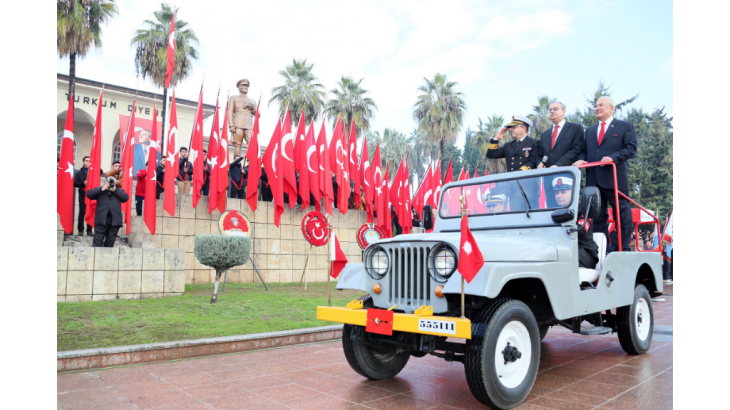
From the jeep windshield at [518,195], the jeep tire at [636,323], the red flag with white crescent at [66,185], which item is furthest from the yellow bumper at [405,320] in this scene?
the red flag with white crescent at [66,185]

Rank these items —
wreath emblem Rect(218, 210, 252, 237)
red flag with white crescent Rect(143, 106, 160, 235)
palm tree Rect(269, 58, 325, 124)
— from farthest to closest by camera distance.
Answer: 1. palm tree Rect(269, 58, 325, 124)
2. wreath emblem Rect(218, 210, 252, 237)
3. red flag with white crescent Rect(143, 106, 160, 235)

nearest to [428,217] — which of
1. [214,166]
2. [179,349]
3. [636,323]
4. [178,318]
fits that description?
[636,323]

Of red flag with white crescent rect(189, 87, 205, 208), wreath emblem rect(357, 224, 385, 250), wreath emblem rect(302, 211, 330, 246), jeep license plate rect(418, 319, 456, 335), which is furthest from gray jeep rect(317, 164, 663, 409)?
wreath emblem rect(357, 224, 385, 250)

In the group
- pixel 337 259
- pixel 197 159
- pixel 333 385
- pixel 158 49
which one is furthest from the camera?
pixel 158 49

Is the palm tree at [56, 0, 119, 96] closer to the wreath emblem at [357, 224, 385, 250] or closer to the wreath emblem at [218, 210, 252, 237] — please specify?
the wreath emblem at [218, 210, 252, 237]

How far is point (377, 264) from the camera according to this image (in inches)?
164

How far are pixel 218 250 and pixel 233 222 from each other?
348cm

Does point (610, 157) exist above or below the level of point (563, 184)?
above

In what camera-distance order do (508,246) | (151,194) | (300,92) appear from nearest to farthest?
(508,246), (151,194), (300,92)

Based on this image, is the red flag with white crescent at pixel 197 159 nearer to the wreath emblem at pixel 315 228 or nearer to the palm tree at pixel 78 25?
the wreath emblem at pixel 315 228

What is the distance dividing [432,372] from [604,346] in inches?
109

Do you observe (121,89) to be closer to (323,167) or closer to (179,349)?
(323,167)

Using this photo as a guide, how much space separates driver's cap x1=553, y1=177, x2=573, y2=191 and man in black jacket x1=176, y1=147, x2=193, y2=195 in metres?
9.78

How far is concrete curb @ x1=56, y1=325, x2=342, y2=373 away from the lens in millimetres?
4859
